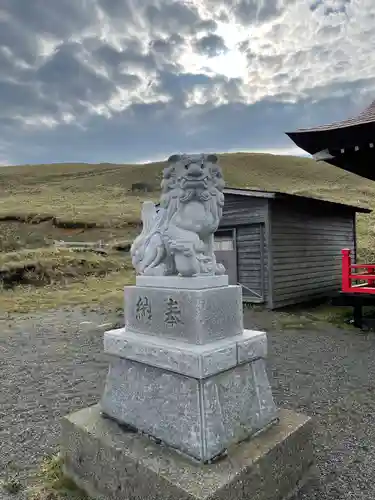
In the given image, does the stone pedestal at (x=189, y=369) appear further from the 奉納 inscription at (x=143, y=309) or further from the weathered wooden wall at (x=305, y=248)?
the weathered wooden wall at (x=305, y=248)

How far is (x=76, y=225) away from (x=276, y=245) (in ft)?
56.5

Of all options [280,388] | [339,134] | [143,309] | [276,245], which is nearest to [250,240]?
[276,245]

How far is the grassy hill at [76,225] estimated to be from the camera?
1577 cm

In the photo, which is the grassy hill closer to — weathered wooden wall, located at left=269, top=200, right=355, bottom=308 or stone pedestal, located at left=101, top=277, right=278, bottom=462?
weathered wooden wall, located at left=269, top=200, right=355, bottom=308

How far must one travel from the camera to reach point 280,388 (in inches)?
208

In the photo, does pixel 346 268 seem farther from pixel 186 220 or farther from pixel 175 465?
pixel 175 465

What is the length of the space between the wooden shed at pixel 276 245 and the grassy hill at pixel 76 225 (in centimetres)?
501

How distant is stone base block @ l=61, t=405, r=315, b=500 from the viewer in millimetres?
2416

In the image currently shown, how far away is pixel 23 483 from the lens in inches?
126

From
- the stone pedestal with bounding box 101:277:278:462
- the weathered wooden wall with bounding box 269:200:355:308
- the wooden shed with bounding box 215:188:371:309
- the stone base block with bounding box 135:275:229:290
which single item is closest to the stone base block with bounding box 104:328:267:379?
the stone pedestal with bounding box 101:277:278:462

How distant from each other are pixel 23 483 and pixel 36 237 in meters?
21.4

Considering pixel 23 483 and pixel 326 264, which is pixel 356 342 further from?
pixel 23 483

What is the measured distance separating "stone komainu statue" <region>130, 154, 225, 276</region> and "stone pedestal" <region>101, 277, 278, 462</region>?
0.48 feet

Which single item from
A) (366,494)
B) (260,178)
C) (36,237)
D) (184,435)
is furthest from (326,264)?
(260,178)
